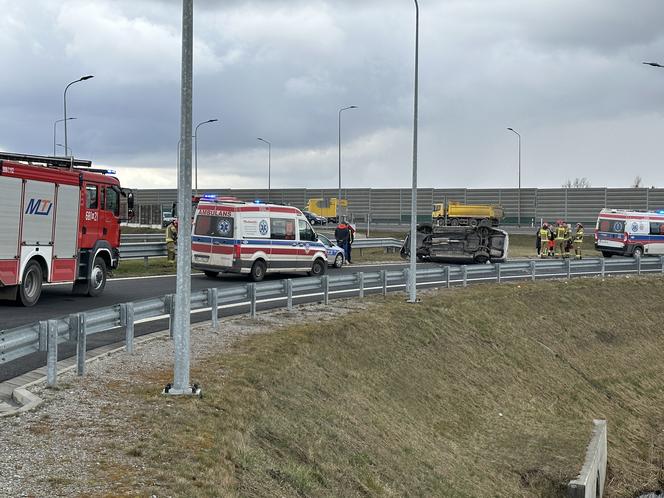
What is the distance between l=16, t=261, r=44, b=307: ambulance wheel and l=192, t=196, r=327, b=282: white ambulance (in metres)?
6.73

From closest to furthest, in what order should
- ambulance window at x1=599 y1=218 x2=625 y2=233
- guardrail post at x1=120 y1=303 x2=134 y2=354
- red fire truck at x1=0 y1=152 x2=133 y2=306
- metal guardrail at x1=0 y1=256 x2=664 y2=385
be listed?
metal guardrail at x1=0 y1=256 x2=664 y2=385 < guardrail post at x1=120 y1=303 x2=134 y2=354 < red fire truck at x1=0 y1=152 x2=133 y2=306 < ambulance window at x1=599 y1=218 x2=625 y2=233

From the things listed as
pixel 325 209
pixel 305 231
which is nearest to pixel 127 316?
pixel 305 231

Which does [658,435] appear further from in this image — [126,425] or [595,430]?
[126,425]

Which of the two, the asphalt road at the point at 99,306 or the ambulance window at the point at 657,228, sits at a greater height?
the ambulance window at the point at 657,228

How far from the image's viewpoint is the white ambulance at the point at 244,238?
24531 mm

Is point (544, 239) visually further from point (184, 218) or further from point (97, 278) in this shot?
point (184, 218)

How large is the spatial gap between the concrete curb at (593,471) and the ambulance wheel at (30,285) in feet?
37.9

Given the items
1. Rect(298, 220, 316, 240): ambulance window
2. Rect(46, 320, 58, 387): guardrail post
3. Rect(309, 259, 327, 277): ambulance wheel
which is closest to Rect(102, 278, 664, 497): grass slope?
Rect(46, 320, 58, 387): guardrail post

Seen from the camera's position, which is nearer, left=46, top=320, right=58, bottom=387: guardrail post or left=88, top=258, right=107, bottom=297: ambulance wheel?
left=46, top=320, right=58, bottom=387: guardrail post

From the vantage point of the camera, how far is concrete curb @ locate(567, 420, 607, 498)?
452 inches

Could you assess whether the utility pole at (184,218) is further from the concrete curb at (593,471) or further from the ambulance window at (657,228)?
the ambulance window at (657,228)

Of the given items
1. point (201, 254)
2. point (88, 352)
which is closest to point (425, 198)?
point (201, 254)

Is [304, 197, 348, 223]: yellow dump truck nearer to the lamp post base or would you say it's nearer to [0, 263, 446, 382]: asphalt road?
[0, 263, 446, 382]: asphalt road

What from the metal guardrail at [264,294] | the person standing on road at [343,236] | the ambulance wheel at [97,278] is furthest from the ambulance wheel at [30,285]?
the person standing on road at [343,236]
